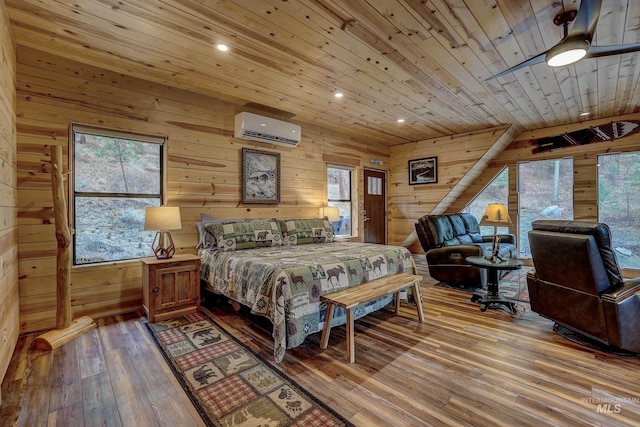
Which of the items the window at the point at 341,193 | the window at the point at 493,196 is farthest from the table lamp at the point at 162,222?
the window at the point at 493,196

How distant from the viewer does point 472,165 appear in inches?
208

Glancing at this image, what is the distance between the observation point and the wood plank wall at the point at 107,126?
2662 millimetres

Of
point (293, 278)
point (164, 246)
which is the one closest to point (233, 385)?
point (293, 278)

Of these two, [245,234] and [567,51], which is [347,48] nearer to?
[567,51]

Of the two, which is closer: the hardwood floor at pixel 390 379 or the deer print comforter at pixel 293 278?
the hardwood floor at pixel 390 379

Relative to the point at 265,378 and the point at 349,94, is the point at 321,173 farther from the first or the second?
the point at 265,378

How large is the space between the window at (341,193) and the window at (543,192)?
3.15m

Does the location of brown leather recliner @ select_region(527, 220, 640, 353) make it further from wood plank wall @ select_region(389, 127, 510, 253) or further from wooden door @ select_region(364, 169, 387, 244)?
wooden door @ select_region(364, 169, 387, 244)

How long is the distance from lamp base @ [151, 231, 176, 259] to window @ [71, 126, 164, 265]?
0.85 feet

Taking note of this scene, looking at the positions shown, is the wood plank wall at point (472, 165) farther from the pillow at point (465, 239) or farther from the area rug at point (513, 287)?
the area rug at point (513, 287)

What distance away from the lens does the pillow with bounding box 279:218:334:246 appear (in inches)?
157

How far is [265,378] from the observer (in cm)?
195

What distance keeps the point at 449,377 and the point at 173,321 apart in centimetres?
251

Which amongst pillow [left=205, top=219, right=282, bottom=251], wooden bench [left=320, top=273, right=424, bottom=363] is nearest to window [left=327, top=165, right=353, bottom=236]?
pillow [left=205, top=219, right=282, bottom=251]
